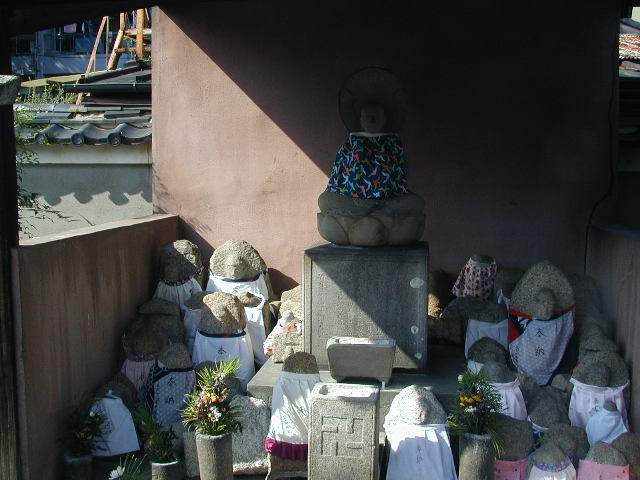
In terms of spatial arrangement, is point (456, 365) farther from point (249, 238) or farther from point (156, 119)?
point (156, 119)

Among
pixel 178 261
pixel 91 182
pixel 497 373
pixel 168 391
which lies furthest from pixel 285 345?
pixel 91 182

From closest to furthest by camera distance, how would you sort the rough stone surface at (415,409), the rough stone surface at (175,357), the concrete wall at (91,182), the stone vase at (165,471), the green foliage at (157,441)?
the rough stone surface at (415,409)
the stone vase at (165,471)
the green foliage at (157,441)
the rough stone surface at (175,357)
the concrete wall at (91,182)

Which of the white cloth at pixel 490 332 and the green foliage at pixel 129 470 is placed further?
the white cloth at pixel 490 332

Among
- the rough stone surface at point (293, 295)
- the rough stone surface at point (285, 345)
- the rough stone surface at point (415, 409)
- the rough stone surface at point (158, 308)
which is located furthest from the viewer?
the rough stone surface at point (293, 295)

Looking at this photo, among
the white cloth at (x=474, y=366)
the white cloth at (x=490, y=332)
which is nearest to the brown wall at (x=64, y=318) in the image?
the white cloth at (x=474, y=366)

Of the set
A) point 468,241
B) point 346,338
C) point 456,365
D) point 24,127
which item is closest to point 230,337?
point 346,338

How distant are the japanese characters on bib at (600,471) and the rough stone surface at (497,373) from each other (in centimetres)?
86

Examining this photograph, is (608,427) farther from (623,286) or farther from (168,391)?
(168,391)

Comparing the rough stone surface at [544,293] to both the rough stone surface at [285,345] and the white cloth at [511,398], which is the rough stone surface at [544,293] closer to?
the white cloth at [511,398]

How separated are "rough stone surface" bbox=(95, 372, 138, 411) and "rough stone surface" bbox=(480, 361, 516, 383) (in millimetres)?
3099

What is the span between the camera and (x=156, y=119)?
30.0 ft

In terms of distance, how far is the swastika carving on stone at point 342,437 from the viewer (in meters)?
5.12

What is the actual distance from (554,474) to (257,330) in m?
3.64

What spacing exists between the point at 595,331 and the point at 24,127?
257 inches
